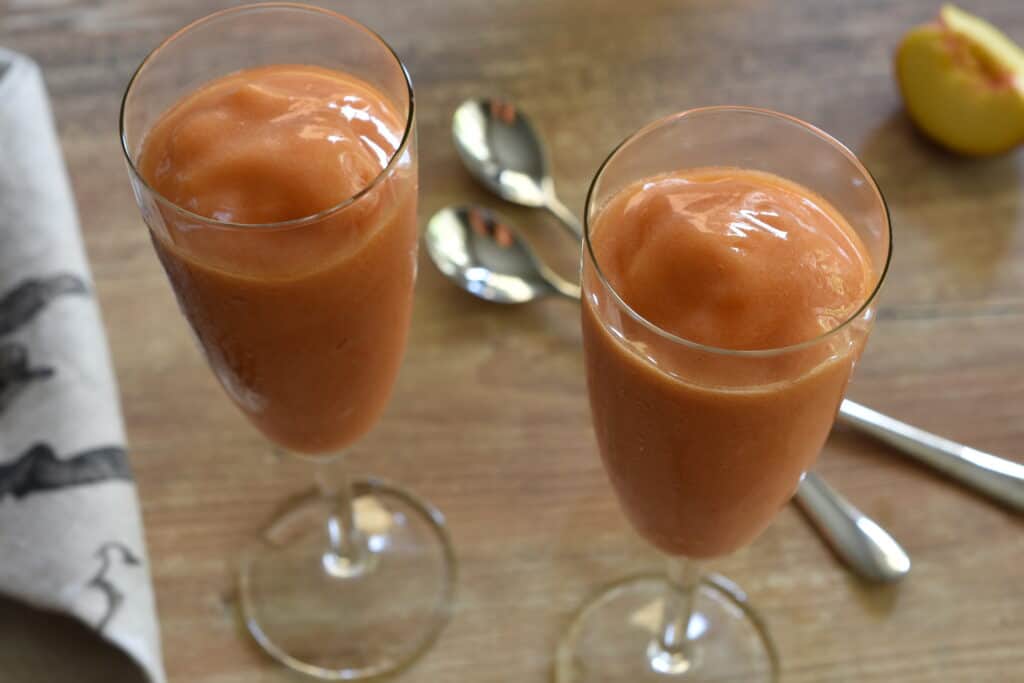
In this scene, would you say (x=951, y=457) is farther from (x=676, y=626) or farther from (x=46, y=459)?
(x=46, y=459)

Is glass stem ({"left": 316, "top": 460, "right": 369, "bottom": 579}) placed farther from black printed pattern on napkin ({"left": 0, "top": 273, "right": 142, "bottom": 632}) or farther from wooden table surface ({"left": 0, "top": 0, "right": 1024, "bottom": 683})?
black printed pattern on napkin ({"left": 0, "top": 273, "right": 142, "bottom": 632})

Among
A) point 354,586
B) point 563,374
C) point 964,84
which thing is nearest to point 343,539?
point 354,586

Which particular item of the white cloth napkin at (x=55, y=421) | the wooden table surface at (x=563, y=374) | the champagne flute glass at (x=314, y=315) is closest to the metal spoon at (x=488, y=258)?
the wooden table surface at (x=563, y=374)

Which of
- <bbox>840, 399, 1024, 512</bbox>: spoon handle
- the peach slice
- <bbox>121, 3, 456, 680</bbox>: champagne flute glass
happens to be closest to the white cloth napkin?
<bbox>121, 3, 456, 680</bbox>: champagne flute glass

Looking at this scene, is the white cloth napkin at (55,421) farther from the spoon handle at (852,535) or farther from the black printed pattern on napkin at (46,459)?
the spoon handle at (852,535)

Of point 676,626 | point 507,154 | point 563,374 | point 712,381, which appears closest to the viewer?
point 712,381

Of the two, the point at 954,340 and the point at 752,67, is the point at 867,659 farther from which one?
the point at 752,67
